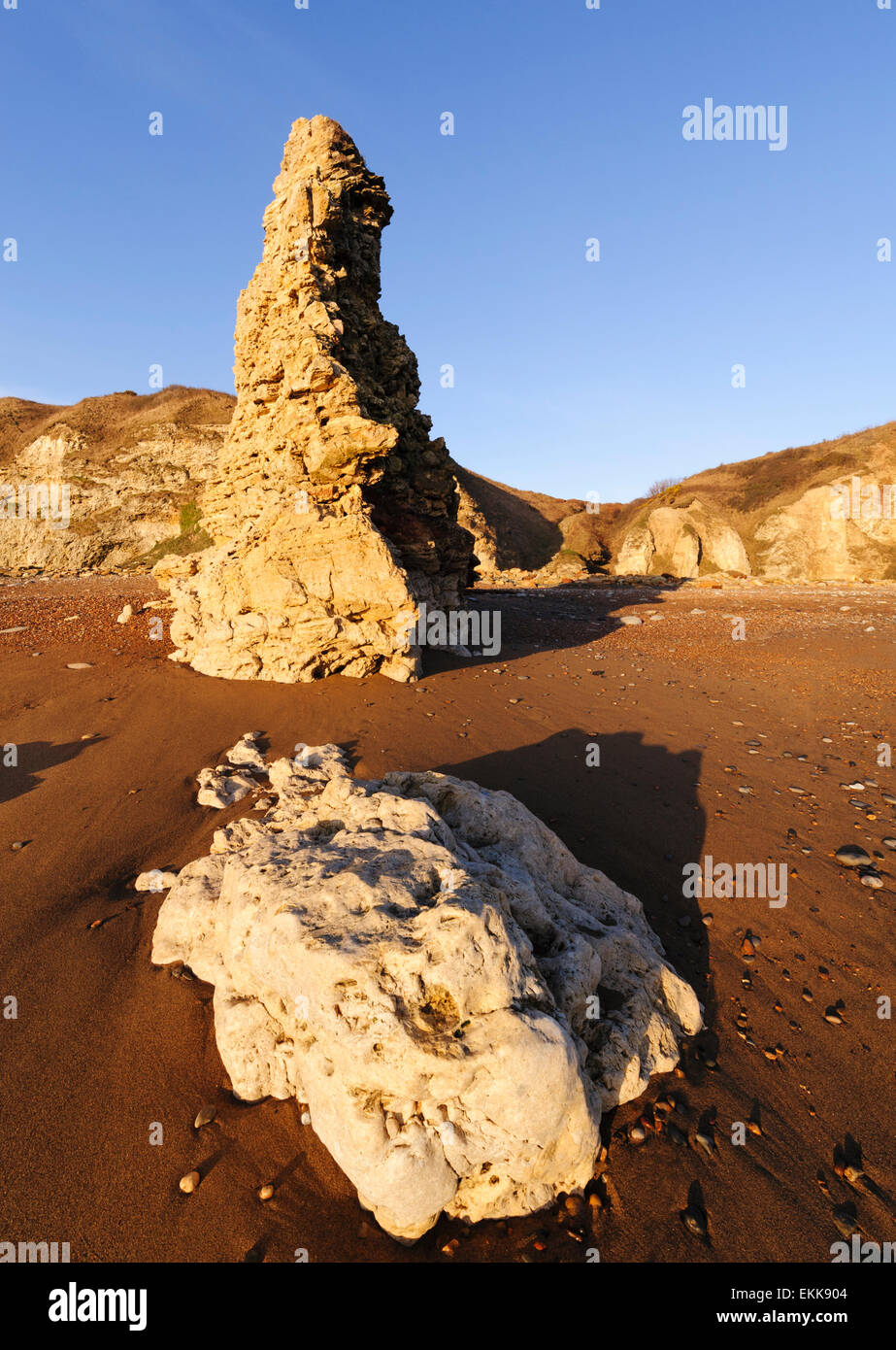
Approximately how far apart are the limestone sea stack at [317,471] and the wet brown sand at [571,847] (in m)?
0.88

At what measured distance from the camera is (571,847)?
5664 millimetres

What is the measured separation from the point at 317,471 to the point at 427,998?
9.47 metres

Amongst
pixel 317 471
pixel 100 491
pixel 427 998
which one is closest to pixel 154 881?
pixel 427 998

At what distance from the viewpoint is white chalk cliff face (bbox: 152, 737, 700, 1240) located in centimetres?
250

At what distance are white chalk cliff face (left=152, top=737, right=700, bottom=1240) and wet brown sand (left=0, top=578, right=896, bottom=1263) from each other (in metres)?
0.22

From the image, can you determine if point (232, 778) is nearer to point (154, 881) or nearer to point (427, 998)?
point (154, 881)

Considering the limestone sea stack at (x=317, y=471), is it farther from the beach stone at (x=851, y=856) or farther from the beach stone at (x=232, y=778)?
the beach stone at (x=851, y=856)

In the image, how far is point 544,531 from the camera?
179ft

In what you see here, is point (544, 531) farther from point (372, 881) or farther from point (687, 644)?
point (372, 881)

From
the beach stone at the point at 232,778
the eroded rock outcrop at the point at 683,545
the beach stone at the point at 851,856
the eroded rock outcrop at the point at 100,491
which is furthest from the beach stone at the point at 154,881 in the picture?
the eroded rock outcrop at the point at 683,545

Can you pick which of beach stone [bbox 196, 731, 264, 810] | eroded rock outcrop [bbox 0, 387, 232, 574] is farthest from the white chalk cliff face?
eroded rock outcrop [bbox 0, 387, 232, 574]

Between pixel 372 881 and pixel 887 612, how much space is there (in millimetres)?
22321
